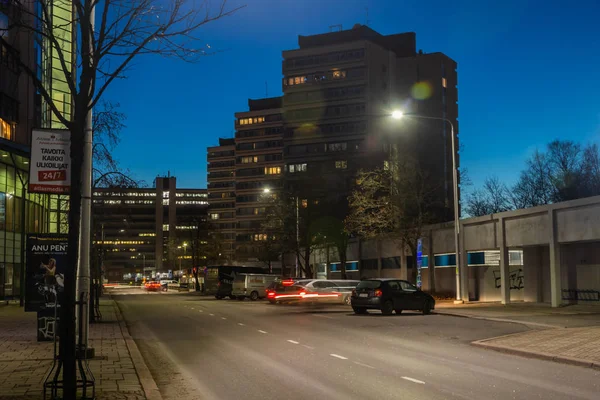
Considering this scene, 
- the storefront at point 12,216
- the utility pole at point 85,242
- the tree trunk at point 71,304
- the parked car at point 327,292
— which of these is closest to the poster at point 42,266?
the utility pole at point 85,242

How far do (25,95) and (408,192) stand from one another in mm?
27845

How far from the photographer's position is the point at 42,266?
52.9 ft

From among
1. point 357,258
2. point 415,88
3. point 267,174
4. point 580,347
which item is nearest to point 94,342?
point 580,347

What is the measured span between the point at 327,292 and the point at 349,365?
85.5 feet

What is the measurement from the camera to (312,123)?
10375cm

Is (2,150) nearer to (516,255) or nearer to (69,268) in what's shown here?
(516,255)

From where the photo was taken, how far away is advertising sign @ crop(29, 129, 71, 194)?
9359 mm

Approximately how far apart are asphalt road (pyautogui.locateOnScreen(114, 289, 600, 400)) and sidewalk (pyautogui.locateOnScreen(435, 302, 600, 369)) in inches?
17.4

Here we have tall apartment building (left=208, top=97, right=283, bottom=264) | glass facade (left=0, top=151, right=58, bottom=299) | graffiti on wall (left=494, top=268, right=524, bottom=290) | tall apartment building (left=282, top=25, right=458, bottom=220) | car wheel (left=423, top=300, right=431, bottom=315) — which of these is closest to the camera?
car wheel (left=423, top=300, right=431, bottom=315)

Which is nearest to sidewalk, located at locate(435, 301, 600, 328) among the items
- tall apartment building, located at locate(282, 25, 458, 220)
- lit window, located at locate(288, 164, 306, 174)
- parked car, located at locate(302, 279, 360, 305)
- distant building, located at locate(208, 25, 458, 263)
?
parked car, located at locate(302, 279, 360, 305)

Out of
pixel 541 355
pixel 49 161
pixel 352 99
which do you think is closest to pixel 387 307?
pixel 541 355

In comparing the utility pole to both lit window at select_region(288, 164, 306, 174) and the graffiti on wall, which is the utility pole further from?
lit window at select_region(288, 164, 306, 174)

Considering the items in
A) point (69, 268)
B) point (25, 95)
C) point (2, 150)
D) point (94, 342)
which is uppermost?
point (25, 95)

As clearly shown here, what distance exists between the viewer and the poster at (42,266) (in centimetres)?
1600
